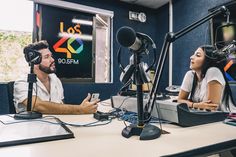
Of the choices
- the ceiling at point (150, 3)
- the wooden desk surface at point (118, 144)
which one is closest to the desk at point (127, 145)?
the wooden desk surface at point (118, 144)

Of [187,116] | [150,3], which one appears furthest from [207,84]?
[150,3]

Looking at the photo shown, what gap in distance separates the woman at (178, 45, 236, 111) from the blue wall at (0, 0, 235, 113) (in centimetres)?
103

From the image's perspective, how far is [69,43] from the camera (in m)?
3.13

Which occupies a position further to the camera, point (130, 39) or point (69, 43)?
point (69, 43)

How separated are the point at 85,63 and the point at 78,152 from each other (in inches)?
107

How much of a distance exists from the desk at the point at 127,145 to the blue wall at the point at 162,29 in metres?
2.26

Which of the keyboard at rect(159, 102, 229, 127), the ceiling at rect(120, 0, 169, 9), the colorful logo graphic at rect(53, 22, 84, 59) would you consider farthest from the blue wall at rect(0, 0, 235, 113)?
the keyboard at rect(159, 102, 229, 127)

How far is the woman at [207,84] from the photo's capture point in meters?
1.71

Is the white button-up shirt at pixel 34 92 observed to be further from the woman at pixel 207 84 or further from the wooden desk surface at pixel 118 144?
the woman at pixel 207 84

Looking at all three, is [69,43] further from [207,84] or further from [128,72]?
[128,72]

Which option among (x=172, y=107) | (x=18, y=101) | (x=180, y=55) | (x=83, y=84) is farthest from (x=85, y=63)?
(x=172, y=107)

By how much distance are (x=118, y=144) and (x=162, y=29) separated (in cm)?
351

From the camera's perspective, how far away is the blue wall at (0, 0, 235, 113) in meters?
3.05

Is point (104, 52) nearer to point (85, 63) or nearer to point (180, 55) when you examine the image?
point (85, 63)
